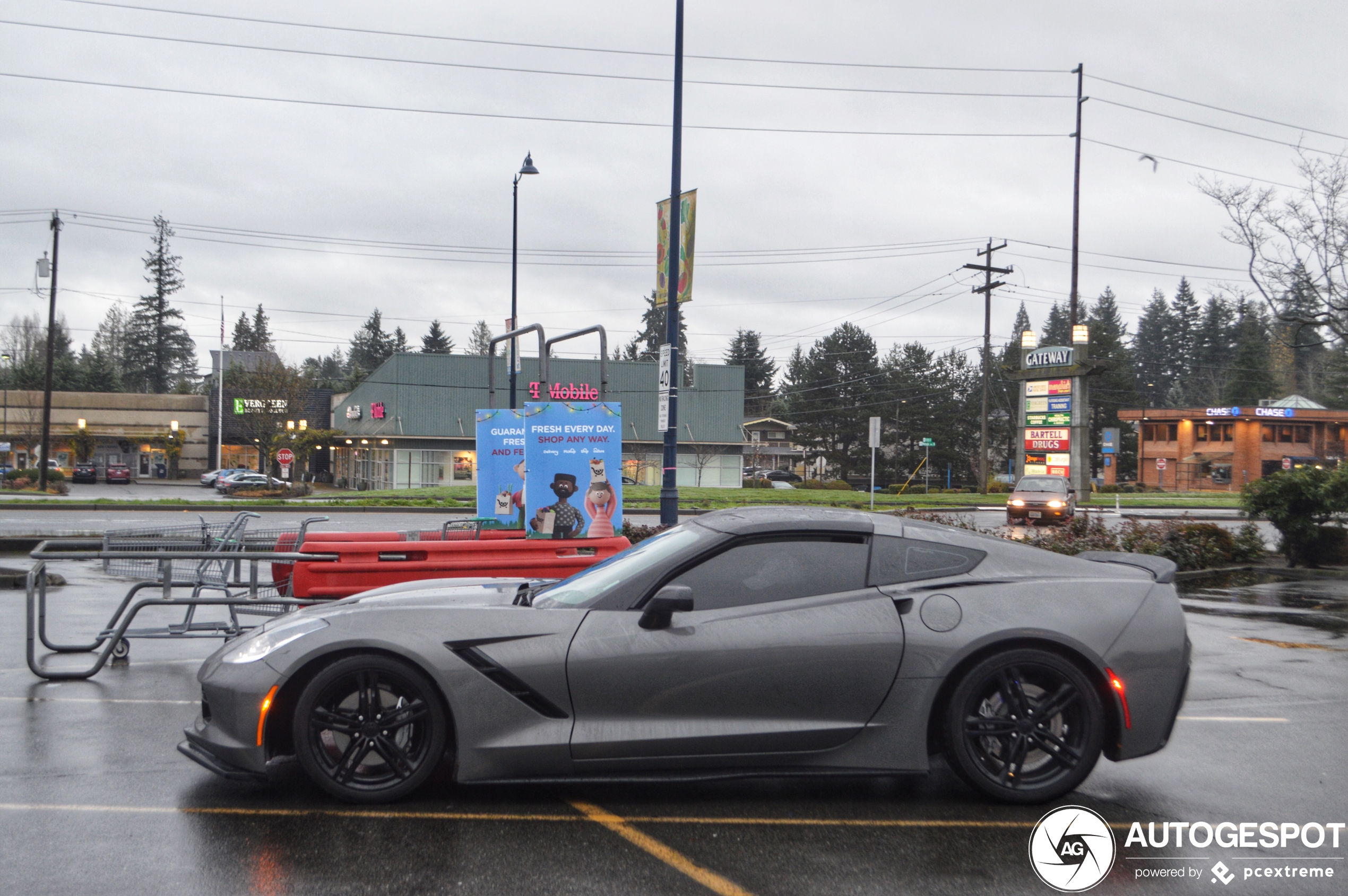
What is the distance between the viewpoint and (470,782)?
434 cm

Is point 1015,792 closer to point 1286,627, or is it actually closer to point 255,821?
point 255,821

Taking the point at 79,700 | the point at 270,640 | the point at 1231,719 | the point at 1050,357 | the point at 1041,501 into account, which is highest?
the point at 1050,357

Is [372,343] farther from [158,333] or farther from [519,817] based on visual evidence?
[519,817]

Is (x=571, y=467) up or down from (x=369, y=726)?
up

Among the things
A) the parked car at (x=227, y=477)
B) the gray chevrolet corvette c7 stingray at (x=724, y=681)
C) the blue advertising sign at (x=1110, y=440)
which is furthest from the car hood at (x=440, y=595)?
the blue advertising sign at (x=1110, y=440)

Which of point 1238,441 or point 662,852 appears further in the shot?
point 1238,441

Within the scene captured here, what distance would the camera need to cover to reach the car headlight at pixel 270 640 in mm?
4465

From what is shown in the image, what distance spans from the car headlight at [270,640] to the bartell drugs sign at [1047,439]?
40064 millimetres

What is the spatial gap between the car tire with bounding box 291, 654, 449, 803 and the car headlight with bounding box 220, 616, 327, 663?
0.24 metres

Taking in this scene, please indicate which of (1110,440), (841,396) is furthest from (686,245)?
(841,396)

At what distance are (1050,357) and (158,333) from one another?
94735mm

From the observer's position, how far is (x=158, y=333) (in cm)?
10250

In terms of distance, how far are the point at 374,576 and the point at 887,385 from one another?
73867mm

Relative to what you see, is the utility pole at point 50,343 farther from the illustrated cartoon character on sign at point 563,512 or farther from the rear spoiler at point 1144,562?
the rear spoiler at point 1144,562
